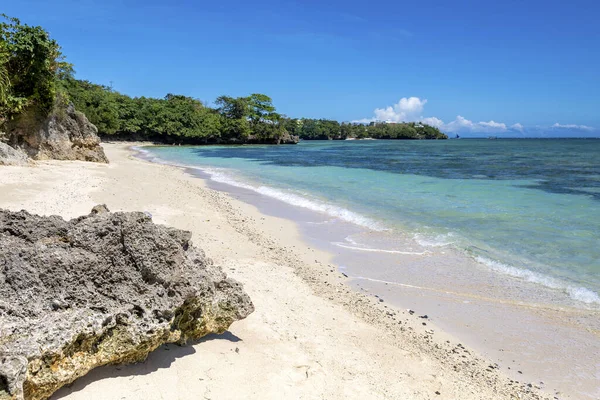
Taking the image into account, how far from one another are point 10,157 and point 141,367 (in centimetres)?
1718

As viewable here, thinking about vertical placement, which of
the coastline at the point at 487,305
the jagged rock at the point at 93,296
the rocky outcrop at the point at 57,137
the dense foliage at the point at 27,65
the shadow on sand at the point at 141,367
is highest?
the dense foliage at the point at 27,65

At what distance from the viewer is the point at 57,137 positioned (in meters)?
22.6

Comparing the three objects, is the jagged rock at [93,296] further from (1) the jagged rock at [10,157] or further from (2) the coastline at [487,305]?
(1) the jagged rock at [10,157]

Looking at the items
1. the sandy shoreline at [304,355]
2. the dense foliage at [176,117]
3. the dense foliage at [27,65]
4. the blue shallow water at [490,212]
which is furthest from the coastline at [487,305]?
the dense foliage at [176,117]

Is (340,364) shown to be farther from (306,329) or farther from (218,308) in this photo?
(218,308)

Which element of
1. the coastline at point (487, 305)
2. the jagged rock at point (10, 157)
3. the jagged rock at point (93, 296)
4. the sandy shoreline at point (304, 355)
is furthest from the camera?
the jagged rock at point (10, 157)

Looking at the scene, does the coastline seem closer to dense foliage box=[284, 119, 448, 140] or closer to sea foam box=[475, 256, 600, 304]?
sea foam box=[475, 256, 600, 304]

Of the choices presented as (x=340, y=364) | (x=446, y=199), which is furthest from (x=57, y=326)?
(x=446, y=199)

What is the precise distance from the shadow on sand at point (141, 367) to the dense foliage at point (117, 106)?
1595 cm

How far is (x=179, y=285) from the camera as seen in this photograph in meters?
3.78

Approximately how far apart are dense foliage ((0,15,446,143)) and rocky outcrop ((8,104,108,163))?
1.95 feet

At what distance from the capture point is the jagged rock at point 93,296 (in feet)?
10.1

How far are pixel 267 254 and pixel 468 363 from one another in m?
4.37

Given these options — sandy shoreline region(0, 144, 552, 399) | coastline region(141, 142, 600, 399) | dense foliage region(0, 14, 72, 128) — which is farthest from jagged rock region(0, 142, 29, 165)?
coastline region(141, 142, 600, 399)
